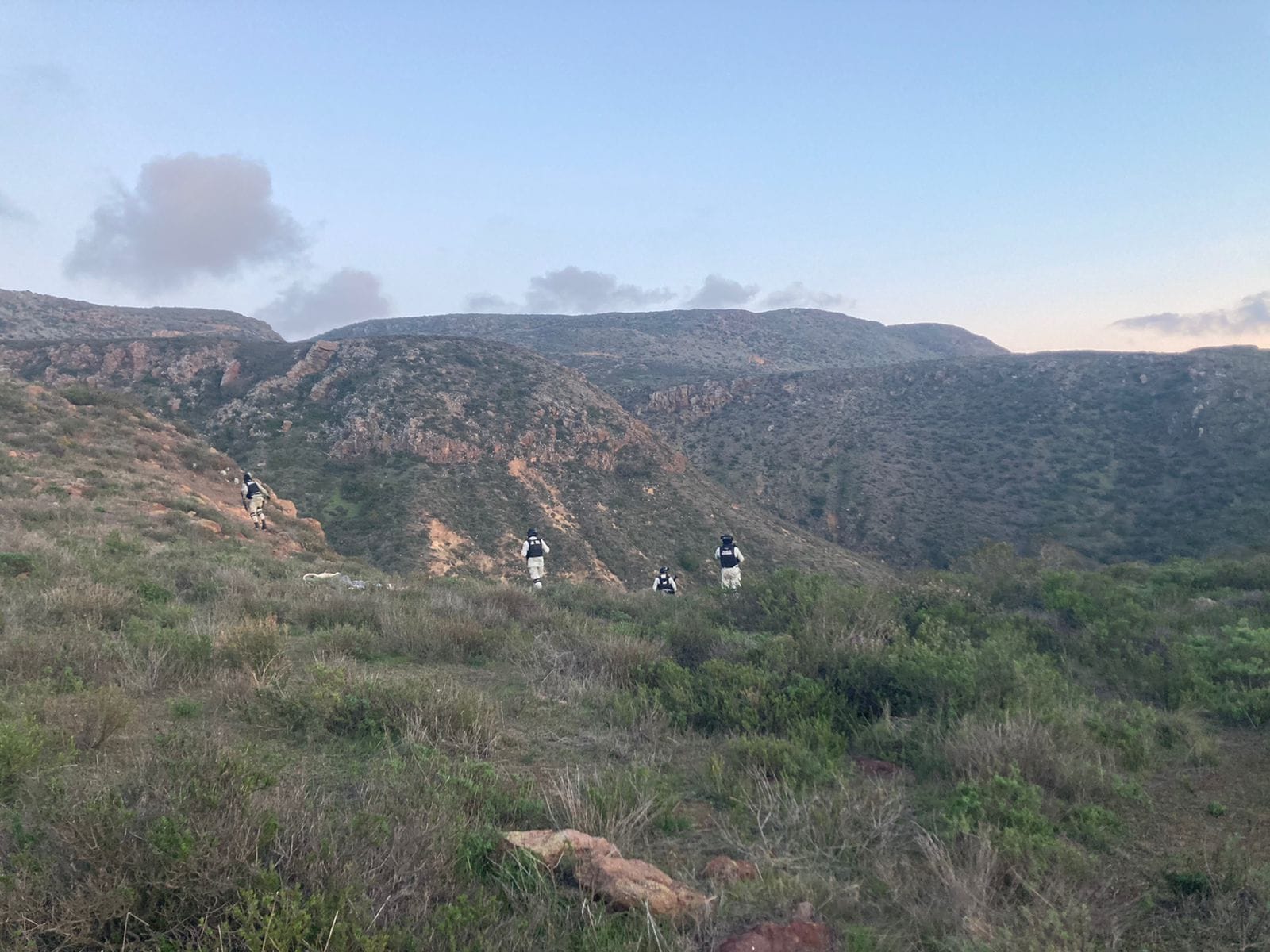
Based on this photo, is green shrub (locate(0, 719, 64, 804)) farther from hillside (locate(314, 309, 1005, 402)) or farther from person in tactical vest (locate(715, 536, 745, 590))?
hillside (locate(314, 309, 1005, 402))

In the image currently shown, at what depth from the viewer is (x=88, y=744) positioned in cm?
383

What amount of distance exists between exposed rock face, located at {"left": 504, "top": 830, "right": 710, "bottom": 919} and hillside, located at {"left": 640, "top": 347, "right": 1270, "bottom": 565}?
36.5 m

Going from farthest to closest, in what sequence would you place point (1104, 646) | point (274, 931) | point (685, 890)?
point (1104, 646) → point (685, 890) → point (274, 931)

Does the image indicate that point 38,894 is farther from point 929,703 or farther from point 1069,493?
point 1069,493

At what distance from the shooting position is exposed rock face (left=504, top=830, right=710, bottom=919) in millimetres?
2762

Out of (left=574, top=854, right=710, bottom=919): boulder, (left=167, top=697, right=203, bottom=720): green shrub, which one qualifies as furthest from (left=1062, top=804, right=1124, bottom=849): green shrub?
(left=167, top=697, right=203, bottom=720): green shrub

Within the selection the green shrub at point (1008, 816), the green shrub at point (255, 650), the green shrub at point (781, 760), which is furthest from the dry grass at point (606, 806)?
the green shrub at point (255, 650)

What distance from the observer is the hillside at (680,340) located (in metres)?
74.9

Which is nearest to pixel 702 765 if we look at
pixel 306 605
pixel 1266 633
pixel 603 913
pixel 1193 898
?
pixel 603 913

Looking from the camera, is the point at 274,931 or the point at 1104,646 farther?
the point at 1104,646

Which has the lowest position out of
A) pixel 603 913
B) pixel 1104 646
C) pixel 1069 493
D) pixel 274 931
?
pixel 1069 493

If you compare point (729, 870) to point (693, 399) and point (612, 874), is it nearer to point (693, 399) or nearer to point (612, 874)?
point (612, 874)

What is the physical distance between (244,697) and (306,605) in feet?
10.3

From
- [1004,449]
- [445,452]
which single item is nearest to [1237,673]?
[445,452]
